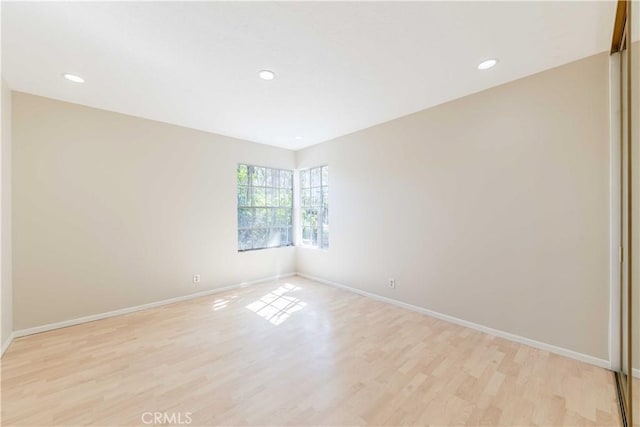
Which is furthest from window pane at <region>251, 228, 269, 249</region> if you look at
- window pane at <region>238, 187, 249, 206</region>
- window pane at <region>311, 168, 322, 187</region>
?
→ window pane at <region>311, 168, 322, 187</region>

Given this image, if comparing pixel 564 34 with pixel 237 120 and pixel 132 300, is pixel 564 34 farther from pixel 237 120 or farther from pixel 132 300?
pixel 132 300

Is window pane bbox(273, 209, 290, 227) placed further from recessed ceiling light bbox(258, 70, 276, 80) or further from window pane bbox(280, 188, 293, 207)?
recessed ceiling light bbox(258, 70, 276, 80)

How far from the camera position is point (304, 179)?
5441 millimetres

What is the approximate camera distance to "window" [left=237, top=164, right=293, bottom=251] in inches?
184

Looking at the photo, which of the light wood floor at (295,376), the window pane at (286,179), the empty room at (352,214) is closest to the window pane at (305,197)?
the window pane at (286,179)

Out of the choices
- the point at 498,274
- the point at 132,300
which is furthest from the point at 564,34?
the point at 132,300

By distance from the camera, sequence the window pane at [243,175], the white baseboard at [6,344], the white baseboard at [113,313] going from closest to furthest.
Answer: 1. the white baseboard at [6,344]
2. the white baseboard at [113,313]
3. the window pane at [243,175]

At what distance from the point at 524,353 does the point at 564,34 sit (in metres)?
2.72

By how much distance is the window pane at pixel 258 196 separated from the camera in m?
4.86

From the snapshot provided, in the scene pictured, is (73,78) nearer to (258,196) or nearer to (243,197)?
(243,197)

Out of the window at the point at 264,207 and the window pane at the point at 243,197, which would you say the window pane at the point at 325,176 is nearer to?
the window at the point at 264,207

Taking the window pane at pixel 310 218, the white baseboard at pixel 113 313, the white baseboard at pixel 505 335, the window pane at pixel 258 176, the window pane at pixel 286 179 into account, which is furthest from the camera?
the window pane at pixel 286 179

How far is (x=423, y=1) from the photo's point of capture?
1627 mm

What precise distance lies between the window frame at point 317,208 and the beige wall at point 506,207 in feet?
3.57
